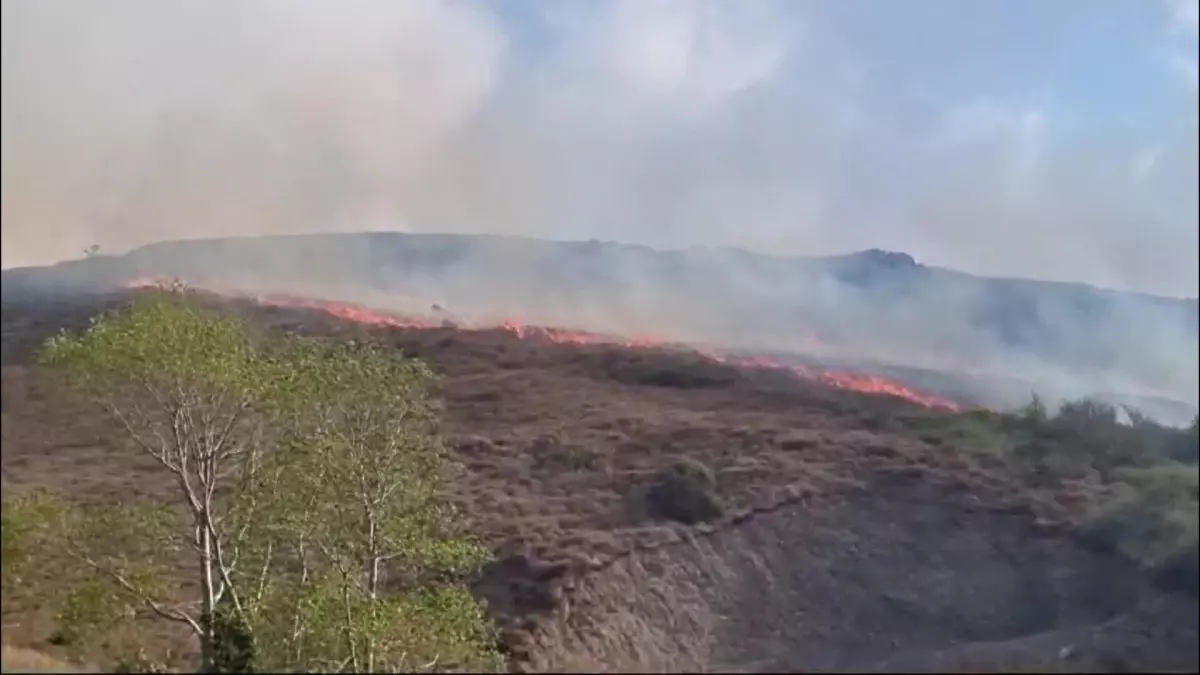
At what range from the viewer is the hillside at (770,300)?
5.30 m

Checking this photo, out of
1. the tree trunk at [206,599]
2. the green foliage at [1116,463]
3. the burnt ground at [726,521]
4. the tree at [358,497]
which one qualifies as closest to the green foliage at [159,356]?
the tree at [358,497]

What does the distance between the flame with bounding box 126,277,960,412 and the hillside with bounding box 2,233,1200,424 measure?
0.06m

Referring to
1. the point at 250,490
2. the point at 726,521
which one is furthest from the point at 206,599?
the point at 726,521

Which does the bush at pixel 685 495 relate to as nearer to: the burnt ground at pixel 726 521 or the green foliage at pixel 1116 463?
the burnt ground at pixel 726 521

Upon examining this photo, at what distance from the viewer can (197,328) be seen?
19.1 ft

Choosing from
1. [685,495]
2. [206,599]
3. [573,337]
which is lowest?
[206,599]

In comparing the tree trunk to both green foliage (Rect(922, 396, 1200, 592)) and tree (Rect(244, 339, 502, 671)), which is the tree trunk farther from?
green foliage (Rect(922, 396, 1200, 592))

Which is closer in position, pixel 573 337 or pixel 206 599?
pixel 206 599

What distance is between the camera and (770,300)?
6.20 metres

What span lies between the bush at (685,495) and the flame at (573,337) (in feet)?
2.35

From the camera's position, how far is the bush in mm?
5594

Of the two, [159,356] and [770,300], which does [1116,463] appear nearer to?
[770,300]

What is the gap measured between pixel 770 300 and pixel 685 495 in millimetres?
1142

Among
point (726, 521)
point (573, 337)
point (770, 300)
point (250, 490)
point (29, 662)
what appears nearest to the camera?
point (726, 521)
